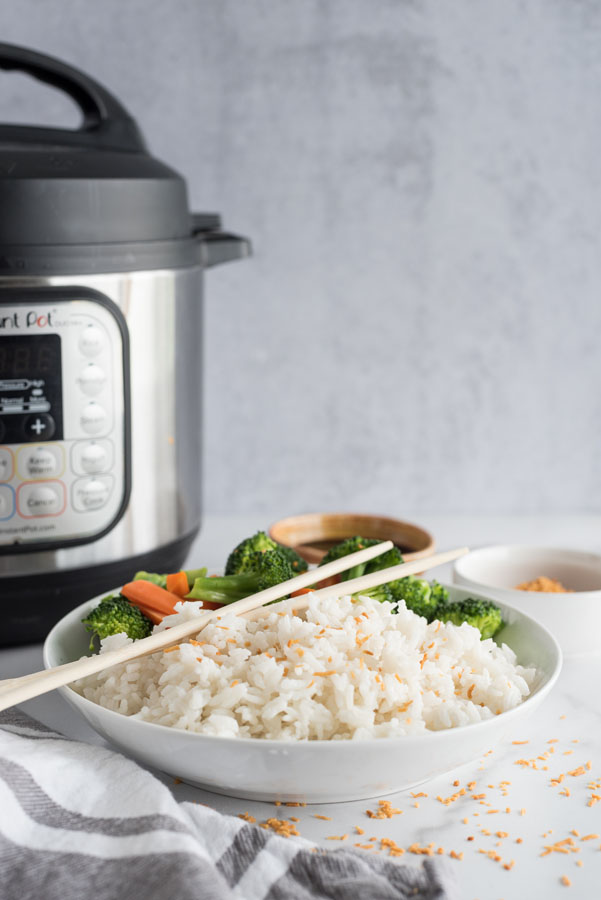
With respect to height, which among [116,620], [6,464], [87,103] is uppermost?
[87,103]

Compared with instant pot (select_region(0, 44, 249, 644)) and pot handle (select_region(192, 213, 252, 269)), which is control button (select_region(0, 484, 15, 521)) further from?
pot handle (select_region(192, 213, 252, 269))

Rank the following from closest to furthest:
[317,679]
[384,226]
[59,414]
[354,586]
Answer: [317,679] < [354,586] < [59,414] < [384,226]

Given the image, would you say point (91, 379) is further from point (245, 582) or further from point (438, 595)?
point (438, 595)

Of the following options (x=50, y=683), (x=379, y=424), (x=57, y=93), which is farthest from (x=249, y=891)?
(x=57, y=93)

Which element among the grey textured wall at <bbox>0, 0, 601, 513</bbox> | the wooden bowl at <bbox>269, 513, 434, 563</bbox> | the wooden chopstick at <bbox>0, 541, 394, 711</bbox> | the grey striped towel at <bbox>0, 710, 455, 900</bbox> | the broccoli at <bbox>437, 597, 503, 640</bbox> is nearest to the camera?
the grey striped towel at <bbox>0, 710, 455, 900</bbox>

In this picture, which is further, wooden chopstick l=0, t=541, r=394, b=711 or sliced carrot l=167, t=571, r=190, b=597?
sliced carrot l=167, t=571, r=190, b=597

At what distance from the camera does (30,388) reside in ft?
3.04

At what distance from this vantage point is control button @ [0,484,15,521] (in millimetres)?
930

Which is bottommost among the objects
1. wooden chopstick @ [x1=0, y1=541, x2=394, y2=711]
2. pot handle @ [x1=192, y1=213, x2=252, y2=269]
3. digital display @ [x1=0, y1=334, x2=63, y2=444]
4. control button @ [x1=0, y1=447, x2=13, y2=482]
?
wooden chopstick @ [x1=0, y1=541, x2=394, y2=711]

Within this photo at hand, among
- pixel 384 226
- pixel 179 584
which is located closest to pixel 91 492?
pixel 179 584

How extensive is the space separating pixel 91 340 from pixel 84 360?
0.02 metres

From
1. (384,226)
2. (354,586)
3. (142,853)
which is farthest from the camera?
(384,226)

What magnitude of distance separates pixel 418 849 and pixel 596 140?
1228 millimetres

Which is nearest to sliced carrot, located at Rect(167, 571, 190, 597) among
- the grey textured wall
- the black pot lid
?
the black pot lid
